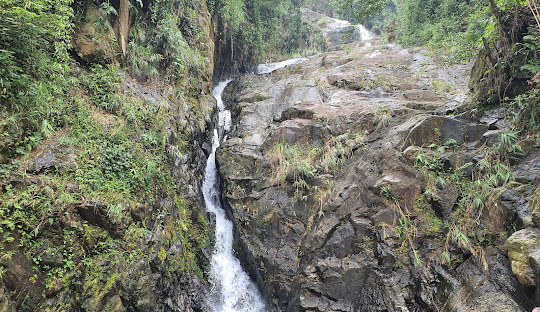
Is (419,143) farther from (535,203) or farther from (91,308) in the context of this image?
(91,308)

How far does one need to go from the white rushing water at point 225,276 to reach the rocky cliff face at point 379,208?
2.22ft

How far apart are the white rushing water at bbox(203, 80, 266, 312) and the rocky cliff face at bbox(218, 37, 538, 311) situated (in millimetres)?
676

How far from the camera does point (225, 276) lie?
9.00 metres

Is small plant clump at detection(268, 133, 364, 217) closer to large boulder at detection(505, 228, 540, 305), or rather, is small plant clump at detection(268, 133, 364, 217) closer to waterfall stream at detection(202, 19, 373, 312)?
waterfall stream at detection(202, 19, 373, 312)

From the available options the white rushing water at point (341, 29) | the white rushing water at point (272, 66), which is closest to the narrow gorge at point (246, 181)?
the white rushing water at point (272, 66)

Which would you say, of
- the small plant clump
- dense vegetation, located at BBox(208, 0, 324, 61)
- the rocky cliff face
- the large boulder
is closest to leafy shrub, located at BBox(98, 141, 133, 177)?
the rocky cliff face

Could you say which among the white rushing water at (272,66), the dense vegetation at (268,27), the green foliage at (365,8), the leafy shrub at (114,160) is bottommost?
the leafy shrub at (114,160)

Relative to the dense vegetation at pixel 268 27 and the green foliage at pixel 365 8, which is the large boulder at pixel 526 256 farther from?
the dense vegetation at pixel 268 27

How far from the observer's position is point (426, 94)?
1128 cm

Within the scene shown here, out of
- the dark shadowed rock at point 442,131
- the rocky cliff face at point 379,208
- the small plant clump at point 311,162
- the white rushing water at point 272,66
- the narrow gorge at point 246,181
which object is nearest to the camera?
the narrow gorge at point 246,181

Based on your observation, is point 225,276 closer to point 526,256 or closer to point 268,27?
point 526,256

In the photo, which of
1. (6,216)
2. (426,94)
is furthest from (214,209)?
A: (426,94)

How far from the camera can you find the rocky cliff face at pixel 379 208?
5254 millimetres

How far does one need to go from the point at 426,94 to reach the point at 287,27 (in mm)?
18608
